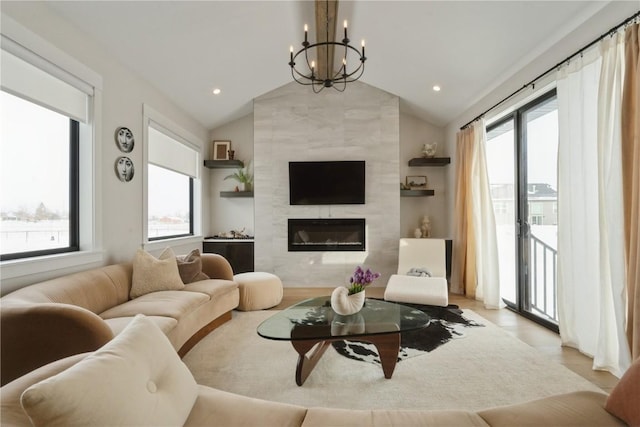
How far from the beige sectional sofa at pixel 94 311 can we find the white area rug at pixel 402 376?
0.36 metres

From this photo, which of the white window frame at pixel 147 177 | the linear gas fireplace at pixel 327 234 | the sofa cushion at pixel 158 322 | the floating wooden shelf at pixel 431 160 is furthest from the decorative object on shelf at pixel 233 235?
the sofa cushion at pixel 158 322

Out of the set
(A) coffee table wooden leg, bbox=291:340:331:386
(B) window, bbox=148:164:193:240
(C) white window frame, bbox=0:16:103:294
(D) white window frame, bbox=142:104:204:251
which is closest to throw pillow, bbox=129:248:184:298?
(C) white window frame, bbox=0:16:103:294

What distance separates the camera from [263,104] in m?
5.22

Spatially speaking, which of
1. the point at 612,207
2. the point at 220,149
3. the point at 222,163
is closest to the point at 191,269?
the point at 222,163

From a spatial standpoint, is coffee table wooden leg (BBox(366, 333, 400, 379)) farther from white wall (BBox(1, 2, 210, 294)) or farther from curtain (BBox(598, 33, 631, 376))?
white wall (BBox(1, 2, 210, 294))

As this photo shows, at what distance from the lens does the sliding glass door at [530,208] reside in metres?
3.29

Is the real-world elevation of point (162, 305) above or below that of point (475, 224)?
below

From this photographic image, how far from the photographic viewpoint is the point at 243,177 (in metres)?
5.43

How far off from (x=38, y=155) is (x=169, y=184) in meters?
2.08

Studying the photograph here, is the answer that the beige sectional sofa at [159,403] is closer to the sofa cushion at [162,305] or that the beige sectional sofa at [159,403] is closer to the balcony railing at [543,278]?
the sofa cushion at [162,305]

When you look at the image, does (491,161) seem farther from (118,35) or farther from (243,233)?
(118,35)

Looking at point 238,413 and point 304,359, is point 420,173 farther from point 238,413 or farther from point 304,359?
point 238,413

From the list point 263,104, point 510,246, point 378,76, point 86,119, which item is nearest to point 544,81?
point 510,246

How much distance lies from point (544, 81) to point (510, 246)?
1.92m
